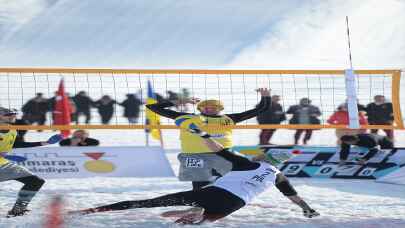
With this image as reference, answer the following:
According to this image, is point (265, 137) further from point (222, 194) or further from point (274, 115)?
point (222, 194)

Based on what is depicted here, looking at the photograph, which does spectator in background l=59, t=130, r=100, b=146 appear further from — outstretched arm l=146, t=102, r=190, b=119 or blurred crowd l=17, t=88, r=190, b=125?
outstretched arm l=146, t=102, r=190, b=119

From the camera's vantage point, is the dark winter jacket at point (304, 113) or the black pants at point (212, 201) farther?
the dark winter jacket at point (304, 113)

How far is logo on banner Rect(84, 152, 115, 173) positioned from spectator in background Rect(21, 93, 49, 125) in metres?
1.97

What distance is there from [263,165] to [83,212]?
2.00 meters

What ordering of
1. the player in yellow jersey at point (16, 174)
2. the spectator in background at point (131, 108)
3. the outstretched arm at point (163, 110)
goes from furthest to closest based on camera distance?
the spectator in background at point (131, 108) → the outstretched arm at point (163, 110) → the player in yellow jersey at point (16, 174)

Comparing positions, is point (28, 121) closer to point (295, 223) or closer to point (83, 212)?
point (83, 212)

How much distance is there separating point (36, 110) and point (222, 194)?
23.0 ft

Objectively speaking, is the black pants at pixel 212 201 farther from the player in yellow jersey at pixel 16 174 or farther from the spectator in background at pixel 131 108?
the spectator in background at pixel 131 108

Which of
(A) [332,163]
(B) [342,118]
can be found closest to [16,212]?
(A) [332,163]

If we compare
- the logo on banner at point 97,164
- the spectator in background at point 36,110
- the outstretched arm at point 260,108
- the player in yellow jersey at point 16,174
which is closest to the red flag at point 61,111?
the spectator in background at point 36,110

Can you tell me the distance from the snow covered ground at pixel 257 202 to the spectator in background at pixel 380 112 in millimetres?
1285

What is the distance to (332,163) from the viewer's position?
990cm

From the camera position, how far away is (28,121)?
1042cm

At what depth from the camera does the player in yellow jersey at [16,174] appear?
19.9ft
